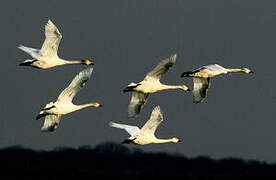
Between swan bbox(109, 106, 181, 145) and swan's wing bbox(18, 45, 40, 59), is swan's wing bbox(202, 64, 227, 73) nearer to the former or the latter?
swan bbox(109, 106, 181, 145)

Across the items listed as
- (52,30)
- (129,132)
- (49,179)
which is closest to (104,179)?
(49,179)

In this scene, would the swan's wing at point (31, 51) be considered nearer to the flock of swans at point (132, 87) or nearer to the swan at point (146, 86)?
the flock of swans at point (132, 87)

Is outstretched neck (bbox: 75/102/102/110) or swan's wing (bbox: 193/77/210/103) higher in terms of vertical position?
swan's wing (bbox: 193/77/210/103)

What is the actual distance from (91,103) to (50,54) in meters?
3.53

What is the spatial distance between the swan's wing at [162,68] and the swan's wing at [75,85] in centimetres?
226

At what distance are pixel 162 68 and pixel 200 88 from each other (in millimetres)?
3286

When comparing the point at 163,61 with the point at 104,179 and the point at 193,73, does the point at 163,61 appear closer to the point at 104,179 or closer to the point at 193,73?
the point at 193,73

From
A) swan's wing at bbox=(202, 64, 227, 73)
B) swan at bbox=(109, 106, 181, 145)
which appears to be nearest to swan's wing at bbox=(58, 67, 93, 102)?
swan at bbox=(109, 106, 181, 145)

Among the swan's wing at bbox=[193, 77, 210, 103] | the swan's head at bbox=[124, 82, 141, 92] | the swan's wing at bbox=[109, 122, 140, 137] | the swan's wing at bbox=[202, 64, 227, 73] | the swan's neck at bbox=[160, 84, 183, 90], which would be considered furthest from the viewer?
the swan's wing at bbox=[193, 77, 210, 103]

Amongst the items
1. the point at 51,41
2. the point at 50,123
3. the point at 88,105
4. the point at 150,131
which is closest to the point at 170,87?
the point at 150,131

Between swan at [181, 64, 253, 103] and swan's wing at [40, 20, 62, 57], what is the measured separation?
4732 mm

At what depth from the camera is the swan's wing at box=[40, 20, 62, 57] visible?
207ft

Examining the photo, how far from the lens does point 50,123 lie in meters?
65.5

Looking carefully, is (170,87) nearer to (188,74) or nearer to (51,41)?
(188,74)
